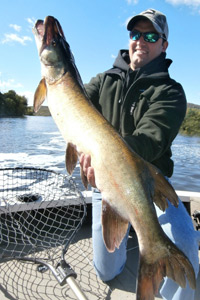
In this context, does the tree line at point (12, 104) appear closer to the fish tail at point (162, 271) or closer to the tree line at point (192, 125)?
the tree line at point (192, 125)

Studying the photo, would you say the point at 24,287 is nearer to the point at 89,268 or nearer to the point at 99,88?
the point at 89,268

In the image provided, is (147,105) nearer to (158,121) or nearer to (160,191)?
(158,121)

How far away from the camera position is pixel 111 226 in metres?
1.70

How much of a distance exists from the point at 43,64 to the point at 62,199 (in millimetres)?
2145

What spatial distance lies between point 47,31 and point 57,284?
2.53 meters

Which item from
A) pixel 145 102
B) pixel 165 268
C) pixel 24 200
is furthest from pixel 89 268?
pixel 145 102

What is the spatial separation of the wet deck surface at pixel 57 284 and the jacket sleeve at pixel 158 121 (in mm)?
1547

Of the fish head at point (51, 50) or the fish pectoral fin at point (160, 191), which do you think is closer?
the fish pectoral fin at point (160, 191)

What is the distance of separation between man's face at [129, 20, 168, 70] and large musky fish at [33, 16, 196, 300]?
124cm

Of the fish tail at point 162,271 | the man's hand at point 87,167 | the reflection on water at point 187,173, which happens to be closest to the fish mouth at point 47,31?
the man's hand at point 87,167

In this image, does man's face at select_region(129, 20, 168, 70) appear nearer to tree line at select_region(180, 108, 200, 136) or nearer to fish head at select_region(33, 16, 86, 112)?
fish head at select_region(33, 16, 86, 112)

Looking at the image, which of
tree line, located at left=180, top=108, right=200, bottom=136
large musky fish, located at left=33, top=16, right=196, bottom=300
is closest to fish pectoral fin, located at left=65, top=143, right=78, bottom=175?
large musky fish, located at left=33, top=16, right=196, bottom=300

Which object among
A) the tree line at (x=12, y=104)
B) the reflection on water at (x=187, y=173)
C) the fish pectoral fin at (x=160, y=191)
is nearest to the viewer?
the fish pectoral fin at (x=160, y=191)

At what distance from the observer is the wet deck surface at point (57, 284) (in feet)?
8.46
